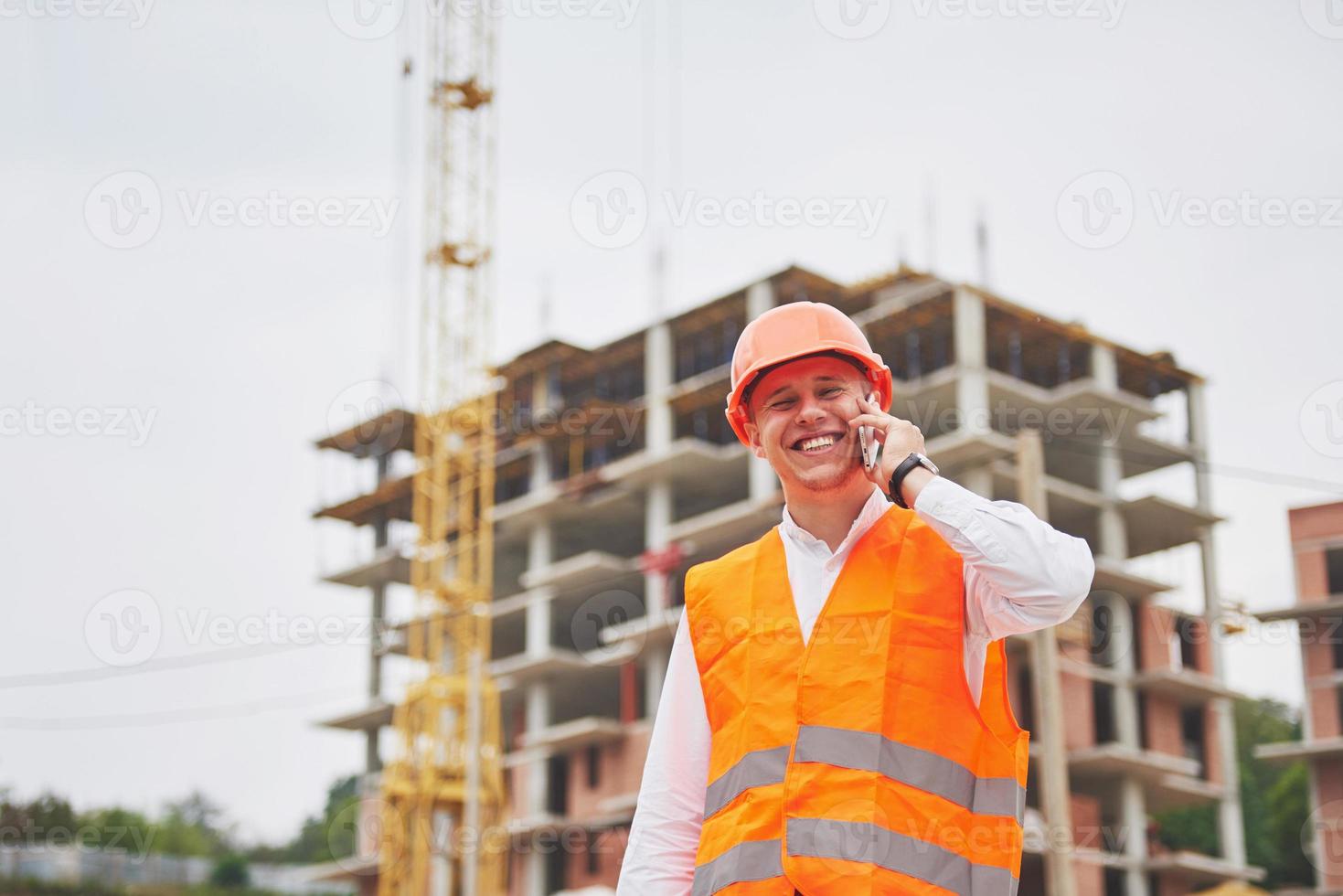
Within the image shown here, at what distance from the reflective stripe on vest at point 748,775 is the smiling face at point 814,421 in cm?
58

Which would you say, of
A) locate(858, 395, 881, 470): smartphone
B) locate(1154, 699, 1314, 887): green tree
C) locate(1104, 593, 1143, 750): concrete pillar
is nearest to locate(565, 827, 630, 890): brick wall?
locate(1104, 593, 1143, 750): concrete pillar

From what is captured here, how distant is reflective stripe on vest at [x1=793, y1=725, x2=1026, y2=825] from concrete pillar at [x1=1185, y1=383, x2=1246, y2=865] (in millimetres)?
50536

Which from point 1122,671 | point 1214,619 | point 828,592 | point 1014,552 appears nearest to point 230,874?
point 1122,671

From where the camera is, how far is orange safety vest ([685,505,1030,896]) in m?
3.13

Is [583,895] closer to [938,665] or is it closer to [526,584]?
[526,584]

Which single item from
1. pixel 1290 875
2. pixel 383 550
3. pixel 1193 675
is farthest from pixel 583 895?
pixel 1290 875

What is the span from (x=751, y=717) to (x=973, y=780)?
1.53 ft

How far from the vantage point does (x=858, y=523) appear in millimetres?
3545

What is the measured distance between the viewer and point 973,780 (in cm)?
326

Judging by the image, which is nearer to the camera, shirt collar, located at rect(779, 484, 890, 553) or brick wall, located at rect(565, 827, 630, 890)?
shirt collar, located at rect(779, 484, 890, 553)

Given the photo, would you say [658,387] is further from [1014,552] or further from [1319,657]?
[1014,552]

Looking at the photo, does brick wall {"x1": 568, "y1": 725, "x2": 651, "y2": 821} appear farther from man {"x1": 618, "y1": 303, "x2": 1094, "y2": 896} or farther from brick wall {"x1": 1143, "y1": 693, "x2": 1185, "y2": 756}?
man {"x1": 618, "y1": 303, "x2": 1094, "y2": 896}

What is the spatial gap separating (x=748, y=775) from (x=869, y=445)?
728 mm

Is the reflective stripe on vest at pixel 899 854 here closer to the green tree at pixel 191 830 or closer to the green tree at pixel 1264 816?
the green tree at pixel 1264 816
